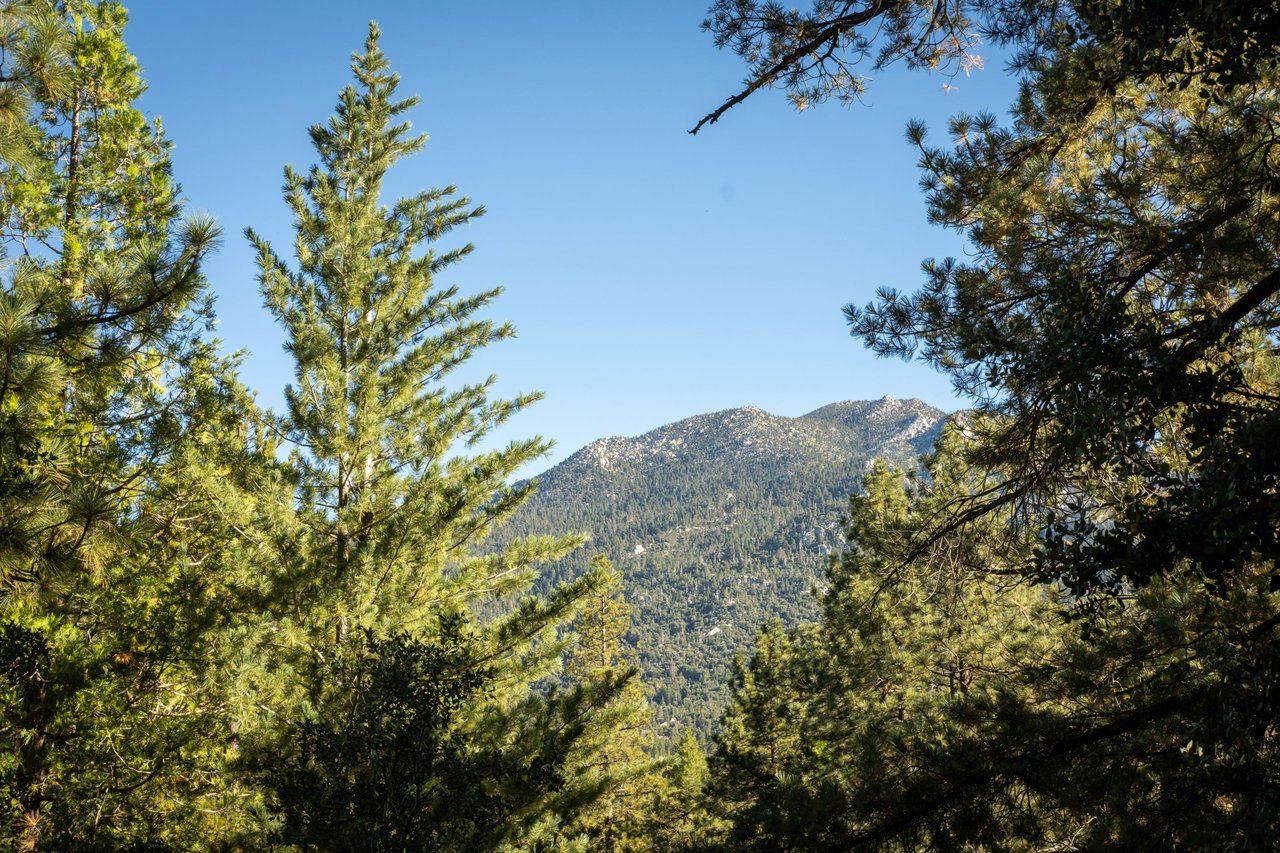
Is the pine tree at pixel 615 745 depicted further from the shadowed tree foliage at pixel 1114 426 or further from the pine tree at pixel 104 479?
the shadowed tree foliage at pixel 1114 426

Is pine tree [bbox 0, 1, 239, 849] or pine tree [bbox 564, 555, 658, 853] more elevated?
pine tree [bbox 0, 1, 239, 849]

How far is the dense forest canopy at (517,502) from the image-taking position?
333cm

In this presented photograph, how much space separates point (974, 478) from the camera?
17.9ft

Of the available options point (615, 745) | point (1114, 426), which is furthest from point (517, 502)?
point (615, 745)

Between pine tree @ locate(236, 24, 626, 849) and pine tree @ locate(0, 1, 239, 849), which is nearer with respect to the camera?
pine tree @ locate(0, 1, 239, 849)

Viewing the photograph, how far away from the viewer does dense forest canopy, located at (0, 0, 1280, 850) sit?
3.33m

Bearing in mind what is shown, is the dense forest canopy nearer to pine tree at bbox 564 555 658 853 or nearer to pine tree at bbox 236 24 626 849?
pine tree at bbox 236 24 626 849

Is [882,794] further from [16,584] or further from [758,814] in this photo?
[16,584]

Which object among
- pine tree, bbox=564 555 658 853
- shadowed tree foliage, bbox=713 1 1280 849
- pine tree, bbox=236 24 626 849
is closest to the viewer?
shadowed tree foliage, bbox=713 1 1280 849

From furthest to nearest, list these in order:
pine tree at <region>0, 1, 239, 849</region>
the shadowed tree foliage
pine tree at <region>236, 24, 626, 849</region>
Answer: pine tree at <region>236, 24, 626, 849</region>
pine tree at <region>0, 1, 239, 849</region>
the shadowed tree foliage

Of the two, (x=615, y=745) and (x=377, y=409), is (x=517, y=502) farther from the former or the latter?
(x=615, y=745)

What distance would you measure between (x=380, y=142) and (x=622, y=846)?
2333 cm

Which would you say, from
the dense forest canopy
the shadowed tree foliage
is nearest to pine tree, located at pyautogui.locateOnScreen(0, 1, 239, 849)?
the dense forest canopy

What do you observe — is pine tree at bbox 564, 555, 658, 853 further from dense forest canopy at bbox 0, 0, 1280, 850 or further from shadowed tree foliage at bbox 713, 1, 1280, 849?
shadowed tree foliage at bbox 713, 1, 1280, 849
